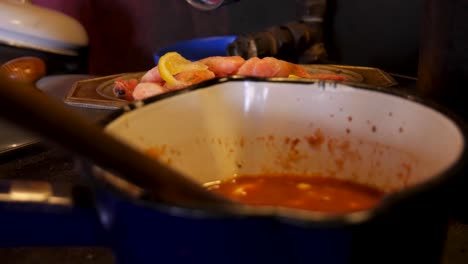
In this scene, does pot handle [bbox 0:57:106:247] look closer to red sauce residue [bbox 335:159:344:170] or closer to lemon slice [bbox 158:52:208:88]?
red sauce residue [bbox 335:159:344:170]

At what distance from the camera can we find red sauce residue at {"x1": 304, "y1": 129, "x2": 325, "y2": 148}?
46 centimetres

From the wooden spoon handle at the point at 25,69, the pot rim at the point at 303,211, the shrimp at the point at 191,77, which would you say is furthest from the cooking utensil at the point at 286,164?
the wooden spoon handle at the point at 25,69

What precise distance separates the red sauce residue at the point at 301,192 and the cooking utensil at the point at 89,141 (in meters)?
0.16

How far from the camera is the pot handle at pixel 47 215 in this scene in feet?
0.97

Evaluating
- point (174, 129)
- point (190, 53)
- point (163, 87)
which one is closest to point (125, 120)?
point (174, 129)

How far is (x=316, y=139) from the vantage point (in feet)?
1.53

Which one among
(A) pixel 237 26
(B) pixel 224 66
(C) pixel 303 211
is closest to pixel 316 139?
(C) pixel 303 211

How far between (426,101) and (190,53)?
802mm

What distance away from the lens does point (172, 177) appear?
10.9 inches

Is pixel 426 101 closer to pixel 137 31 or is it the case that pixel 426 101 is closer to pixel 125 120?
pixel 125 120

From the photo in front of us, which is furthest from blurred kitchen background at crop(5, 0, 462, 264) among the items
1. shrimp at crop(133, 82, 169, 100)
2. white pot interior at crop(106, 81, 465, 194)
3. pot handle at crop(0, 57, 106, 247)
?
pot handle at crop(0, 57, 106, 247)

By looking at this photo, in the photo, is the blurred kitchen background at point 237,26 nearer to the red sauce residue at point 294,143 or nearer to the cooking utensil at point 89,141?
the red sauce residue at point 294,143

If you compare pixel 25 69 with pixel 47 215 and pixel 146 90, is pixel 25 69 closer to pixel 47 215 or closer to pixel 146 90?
pixel 146 90

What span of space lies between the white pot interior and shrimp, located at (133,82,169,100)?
0.93 ft
